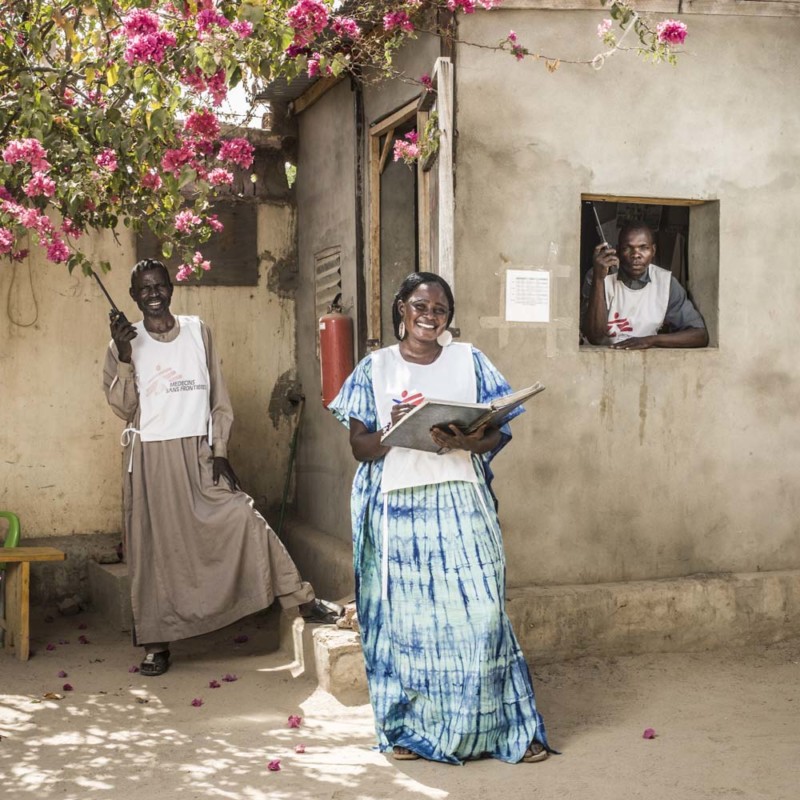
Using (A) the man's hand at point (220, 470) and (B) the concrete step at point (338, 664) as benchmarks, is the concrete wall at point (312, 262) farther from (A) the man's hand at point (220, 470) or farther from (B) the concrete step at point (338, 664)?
(B) the concrete step at point (338, 664)

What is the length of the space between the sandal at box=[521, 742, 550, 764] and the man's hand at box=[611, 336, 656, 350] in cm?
226

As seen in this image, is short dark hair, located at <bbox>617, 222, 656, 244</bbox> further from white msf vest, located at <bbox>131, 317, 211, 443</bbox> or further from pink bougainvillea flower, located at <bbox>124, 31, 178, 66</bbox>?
pink bougainvillea flower, located at <bbox>124, 31, 178, 66</bbox>

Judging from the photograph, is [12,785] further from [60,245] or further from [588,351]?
[588,351]

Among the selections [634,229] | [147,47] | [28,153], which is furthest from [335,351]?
[147,47]

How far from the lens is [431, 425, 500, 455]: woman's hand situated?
13.9 feet

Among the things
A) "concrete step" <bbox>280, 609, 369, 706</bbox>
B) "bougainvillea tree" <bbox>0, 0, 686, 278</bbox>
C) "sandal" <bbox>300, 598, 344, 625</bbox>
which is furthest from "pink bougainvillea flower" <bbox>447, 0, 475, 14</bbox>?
"sandal" <bbox>300, 598, 344, 625</bbox>

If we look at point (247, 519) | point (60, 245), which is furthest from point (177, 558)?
point (60, 245)

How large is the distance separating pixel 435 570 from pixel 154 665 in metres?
2.12

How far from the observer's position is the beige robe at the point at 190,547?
6.04 meters

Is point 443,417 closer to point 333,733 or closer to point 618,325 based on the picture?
point 333,733

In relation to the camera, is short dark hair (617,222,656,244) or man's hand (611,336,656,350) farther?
short dark hair (617,222,656,244)

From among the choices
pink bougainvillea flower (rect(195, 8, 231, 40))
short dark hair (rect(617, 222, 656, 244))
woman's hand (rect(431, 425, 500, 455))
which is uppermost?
pink bougainvillea flower (rect(195, 8, 231, 40))

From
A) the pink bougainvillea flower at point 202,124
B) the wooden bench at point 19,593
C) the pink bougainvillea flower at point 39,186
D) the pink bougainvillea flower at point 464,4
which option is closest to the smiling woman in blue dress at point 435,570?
the pink bougainvillea flower at point 202,124

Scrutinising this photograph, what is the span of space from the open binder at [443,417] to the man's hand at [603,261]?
1935 mm
